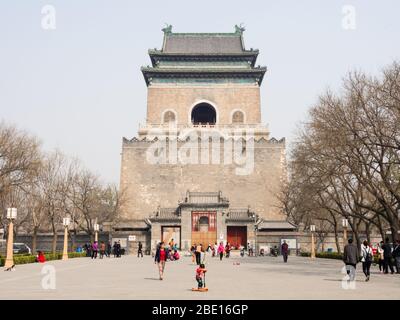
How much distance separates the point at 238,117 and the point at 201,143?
522cm

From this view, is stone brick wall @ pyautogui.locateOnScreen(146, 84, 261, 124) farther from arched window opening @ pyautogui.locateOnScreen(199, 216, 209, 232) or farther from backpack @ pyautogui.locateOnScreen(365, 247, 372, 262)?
backpack @ pyautogui.locateOnScreen(365, 247, 372, 262)

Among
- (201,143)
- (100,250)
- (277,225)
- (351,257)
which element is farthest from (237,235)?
(351,257)

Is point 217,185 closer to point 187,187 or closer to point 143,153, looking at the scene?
point 187,187

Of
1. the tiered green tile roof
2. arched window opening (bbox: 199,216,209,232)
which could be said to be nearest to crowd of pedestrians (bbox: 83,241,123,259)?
arched window opening (bbox: 199,216,209,232)

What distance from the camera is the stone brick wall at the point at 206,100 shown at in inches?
2264

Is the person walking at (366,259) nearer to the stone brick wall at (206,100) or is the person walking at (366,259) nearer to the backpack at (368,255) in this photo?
the backpack at (368,255)

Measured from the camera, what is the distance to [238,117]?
188 feet

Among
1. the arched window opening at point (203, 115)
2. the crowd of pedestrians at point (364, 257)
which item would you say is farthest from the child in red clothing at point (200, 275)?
the arched window opening at point (203, 115)

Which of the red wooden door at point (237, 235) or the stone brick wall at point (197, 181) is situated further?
the stone brick wall at point (197, 181)

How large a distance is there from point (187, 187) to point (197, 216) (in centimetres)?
887

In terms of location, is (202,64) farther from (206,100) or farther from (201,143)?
(201,143)

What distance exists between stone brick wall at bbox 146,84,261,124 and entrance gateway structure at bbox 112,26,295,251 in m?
0.11

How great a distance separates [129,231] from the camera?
46.6 m
